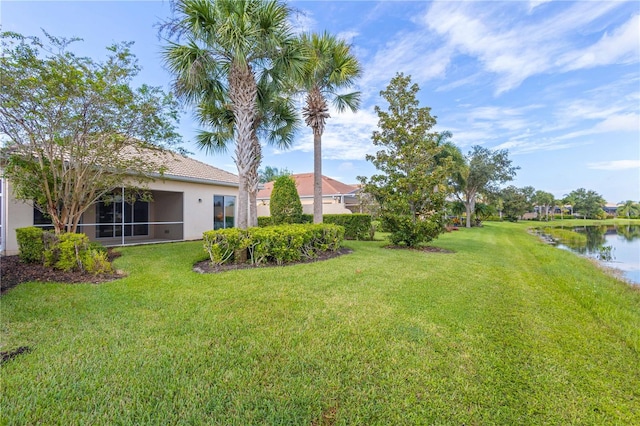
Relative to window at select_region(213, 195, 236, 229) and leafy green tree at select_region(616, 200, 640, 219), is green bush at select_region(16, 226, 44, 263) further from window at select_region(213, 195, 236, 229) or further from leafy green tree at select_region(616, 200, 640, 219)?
leafy green tree at select_region(616, 200, 640, 219)

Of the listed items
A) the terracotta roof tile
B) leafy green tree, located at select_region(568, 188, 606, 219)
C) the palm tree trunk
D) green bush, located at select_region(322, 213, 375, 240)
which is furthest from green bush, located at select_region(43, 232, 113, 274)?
leafy green tree, located at select_region(568, 188, 606, 219)

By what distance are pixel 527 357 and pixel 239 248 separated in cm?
618

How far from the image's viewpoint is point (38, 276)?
604cm

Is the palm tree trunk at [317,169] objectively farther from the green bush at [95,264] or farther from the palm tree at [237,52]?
the green bush at [95,264]

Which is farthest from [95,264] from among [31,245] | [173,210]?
[173,210]

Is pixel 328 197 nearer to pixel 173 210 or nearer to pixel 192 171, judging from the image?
pixel 192 171

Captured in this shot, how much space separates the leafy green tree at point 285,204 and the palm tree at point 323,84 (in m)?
3.22

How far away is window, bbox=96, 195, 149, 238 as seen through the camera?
41.9 feet

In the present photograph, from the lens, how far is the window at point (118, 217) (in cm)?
1277

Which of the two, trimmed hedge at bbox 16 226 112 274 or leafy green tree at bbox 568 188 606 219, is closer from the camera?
trimmed hedge at bbox 16 226 112 274

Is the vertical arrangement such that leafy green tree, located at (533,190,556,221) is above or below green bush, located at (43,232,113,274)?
above

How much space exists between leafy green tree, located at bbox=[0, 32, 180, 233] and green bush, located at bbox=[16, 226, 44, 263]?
459 mm

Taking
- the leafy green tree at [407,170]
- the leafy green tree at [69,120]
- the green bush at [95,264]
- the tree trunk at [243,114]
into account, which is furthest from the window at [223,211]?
the green bush at [95,264]

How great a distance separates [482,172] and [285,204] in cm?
2041
